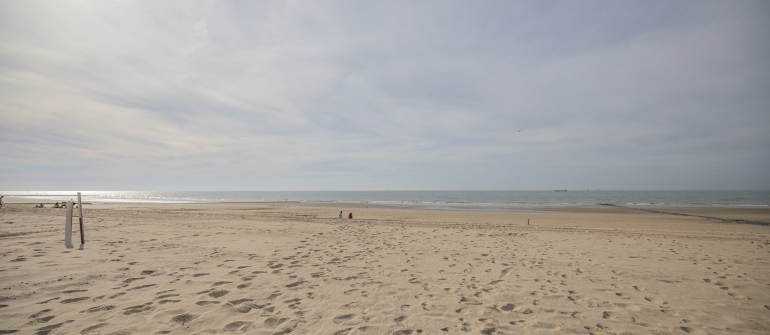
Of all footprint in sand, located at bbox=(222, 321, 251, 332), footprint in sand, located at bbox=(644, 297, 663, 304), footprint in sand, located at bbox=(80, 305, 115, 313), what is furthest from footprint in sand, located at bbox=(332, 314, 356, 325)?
footprint in sand, located at bbox=(644, 297, 663, 304)

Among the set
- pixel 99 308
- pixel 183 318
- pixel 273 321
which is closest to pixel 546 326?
pixel 273 321


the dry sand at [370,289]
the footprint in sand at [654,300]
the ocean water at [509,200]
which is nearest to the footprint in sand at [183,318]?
the dry sand at [370,289]

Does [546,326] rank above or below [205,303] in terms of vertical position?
below

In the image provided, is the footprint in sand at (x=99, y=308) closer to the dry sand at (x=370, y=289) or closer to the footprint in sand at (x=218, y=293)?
the dry sand at (x=370, y=289)

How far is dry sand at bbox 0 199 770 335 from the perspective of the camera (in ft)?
14.4

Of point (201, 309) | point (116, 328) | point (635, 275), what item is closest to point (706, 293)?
point (635, 275)

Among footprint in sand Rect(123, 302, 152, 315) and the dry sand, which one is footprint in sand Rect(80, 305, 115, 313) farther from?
footprint in sand Rect(123, 302, 152, 315)

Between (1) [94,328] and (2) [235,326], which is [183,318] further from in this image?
(1) [94,328]

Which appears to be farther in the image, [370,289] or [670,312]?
[370,289]

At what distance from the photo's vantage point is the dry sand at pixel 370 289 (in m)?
4.39

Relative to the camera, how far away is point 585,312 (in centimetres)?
495

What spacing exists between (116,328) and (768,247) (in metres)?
18.8

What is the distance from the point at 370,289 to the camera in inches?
233

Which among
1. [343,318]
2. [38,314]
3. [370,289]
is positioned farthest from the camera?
[370,289]
